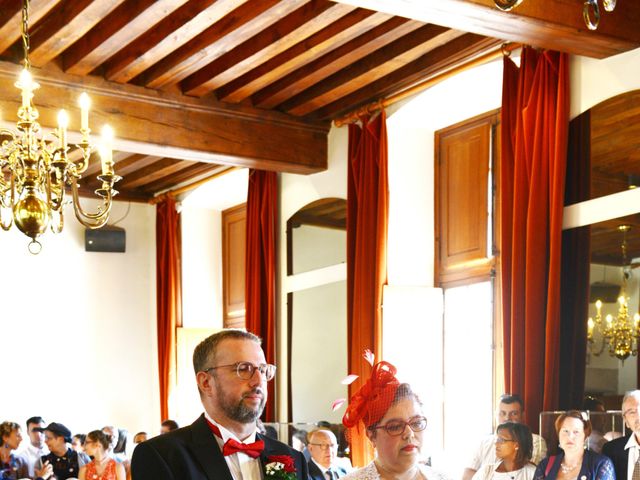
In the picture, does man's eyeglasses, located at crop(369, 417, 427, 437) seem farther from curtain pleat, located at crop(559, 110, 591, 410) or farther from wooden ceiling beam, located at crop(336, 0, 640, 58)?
curtain pleat, located at crop(559, 110, 591, 410)

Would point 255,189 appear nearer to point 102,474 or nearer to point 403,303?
point 403,303

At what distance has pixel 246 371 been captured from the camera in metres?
3.12

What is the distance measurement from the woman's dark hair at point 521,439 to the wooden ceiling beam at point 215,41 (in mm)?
3208

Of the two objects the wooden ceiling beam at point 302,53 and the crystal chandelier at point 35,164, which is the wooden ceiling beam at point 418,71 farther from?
the crystal chandelier at point 35,164

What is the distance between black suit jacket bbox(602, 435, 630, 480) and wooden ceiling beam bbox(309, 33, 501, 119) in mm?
3276

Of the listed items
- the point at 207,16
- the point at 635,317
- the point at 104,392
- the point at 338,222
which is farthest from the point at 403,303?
the point at 104,392

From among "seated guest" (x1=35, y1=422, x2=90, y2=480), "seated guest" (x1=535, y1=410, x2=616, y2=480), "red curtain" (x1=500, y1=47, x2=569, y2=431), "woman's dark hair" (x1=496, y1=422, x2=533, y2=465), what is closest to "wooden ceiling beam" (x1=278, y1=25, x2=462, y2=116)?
"red curtain" (x1=500, y1=47, x2=569, y2=431)

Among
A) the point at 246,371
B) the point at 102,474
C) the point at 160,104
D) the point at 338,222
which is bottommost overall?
the point at 102,474

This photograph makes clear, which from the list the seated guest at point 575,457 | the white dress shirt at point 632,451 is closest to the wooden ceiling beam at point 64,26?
the seated guest at point 575,457

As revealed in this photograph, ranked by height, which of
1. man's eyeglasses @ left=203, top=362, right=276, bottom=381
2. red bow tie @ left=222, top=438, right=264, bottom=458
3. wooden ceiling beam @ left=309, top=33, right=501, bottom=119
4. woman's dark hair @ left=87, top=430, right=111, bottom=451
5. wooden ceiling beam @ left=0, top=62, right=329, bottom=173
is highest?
wooden ceiling beam @ left=309, top=33, right=501, bottom=119

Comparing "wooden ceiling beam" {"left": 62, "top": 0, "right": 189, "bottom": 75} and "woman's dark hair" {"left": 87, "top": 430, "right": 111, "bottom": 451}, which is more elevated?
"wooden ceiling beam" {"left": 62, "top": 0, "right": 189, "bottom": 75}

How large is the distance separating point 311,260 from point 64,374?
152 inches

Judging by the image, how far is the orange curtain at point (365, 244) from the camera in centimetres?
905

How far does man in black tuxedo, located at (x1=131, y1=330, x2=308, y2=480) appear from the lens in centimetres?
304
